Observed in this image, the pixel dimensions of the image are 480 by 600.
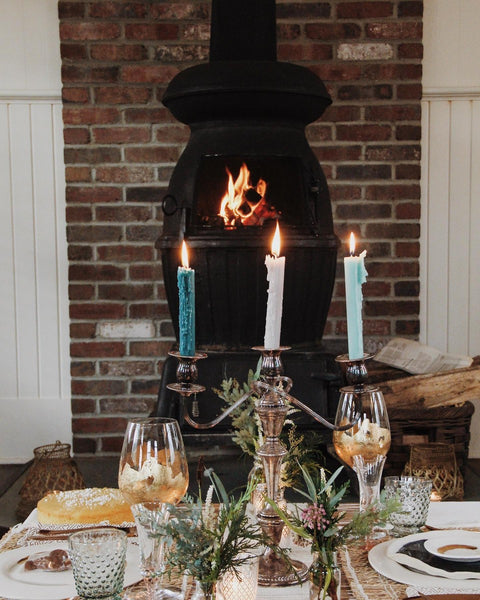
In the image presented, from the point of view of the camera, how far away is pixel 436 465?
2.56 metres

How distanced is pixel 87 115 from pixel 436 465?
1822mm

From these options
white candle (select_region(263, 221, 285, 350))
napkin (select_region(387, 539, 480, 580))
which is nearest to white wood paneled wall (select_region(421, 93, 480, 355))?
napkin (select_region(387, 539, 480, 580))

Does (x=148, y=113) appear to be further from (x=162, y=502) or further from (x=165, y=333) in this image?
(x=162, y=502)

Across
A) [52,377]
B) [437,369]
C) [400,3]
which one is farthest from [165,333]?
[400,3]

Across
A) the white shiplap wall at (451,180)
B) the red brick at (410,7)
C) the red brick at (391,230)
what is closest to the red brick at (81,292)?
the red brick at (391,230)

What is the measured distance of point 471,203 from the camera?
342 centimetres

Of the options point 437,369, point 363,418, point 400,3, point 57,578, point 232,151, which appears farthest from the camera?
point 400,3

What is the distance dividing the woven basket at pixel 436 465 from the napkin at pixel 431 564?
4.49 feet

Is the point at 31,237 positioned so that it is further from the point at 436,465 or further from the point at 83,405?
the point at 436,465

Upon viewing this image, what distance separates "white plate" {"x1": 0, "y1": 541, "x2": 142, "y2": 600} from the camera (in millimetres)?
1061

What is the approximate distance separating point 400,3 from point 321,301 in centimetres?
123

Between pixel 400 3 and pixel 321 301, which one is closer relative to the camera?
pixel 321 301

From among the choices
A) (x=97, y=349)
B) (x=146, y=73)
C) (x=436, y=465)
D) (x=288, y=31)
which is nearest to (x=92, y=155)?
(x=146, y=73)

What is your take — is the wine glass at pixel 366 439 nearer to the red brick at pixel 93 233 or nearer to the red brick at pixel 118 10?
the red brick at pixel 93 233
